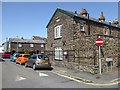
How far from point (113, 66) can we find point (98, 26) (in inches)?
412

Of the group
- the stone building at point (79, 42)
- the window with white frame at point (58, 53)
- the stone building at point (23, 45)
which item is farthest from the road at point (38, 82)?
the stone building at point (23, 45)

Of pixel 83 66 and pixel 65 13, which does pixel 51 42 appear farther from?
pixel 83 66

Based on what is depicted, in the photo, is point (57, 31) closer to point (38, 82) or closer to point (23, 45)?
point (38, 82)

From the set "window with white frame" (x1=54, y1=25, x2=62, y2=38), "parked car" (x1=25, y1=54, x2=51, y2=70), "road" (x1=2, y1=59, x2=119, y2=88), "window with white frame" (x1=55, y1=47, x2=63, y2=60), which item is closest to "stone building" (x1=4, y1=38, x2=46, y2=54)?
"window with white frame" (x1=54, y1=25, x2=62, y2=38)

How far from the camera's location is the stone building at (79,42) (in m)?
16.8

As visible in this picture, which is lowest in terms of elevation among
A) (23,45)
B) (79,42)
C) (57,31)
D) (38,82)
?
(38,82)

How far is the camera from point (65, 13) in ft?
80.7

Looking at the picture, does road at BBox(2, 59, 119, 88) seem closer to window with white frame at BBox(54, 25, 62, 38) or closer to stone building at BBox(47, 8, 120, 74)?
stone building at BBox(47, 8, 120, 74)

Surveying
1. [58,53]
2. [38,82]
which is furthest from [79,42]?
[38,82]

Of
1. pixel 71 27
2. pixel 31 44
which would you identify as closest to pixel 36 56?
pixel 71 27

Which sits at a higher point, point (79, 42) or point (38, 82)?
point (79, 42)

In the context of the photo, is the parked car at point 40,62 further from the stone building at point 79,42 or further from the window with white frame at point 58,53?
the window with white frame at point 58,53

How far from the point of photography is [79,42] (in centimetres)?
1973

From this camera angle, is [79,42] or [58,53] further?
[58,53]
